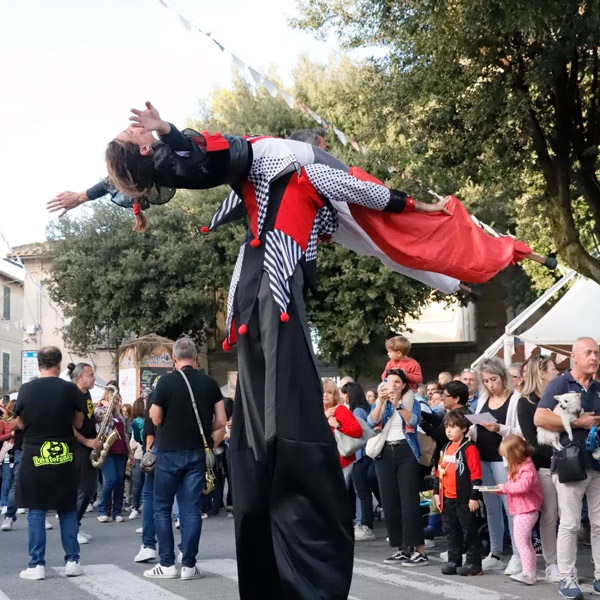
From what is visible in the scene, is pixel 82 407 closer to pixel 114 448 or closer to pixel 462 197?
pixel 114 448

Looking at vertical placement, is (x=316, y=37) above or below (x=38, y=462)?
above

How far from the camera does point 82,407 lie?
8.91 meters

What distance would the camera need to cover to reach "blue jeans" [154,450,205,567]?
8.54 meters

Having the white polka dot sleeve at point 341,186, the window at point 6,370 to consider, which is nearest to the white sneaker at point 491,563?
the white polka dot sleeve at point 341,186

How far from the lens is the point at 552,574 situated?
819cm

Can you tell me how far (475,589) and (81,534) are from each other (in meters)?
5.97

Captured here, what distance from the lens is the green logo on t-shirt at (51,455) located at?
857cm

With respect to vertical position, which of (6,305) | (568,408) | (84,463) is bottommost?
(84,463)

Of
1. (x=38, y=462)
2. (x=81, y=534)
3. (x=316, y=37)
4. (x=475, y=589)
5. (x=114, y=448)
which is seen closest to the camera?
(x=475, y=589)

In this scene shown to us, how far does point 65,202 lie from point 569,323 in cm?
1233

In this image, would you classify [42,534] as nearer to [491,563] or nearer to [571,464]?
[491,563]

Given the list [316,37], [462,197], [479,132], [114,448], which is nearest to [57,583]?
[114,448]

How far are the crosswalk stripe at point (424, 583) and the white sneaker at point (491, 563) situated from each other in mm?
622

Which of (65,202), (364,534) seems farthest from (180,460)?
(65,202)
